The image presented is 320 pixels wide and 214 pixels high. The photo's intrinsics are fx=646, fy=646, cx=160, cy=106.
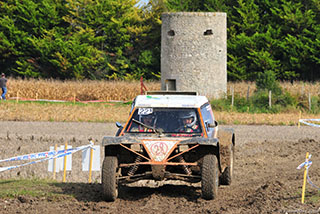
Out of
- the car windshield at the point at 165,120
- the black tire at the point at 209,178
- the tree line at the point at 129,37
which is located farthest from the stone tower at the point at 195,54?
the black tire at the point at 209,178

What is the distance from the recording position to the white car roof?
514 inches

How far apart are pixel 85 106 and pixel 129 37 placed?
Result: 2903 cm

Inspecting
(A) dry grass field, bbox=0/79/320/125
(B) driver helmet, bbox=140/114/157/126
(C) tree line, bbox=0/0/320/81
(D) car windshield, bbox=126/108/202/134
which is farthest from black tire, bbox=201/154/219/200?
(C) tree line, bbox=0/0/320/81

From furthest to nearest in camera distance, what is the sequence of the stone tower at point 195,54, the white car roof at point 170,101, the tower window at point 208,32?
1. the tower window at point 208,32
2. the stone tower at point 195,54
3. the white car roof at point 170,101

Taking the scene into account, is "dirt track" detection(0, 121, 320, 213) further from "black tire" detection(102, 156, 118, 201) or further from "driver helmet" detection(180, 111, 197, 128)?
"driver helmet" detection(180, 111, 197, 128)

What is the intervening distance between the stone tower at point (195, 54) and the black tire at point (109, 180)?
3024 cm

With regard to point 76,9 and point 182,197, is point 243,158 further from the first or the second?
point 76,9

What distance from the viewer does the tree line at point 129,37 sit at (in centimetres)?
6084

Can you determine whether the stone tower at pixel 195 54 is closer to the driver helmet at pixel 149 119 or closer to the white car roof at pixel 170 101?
the white car roof at pixel 170 101

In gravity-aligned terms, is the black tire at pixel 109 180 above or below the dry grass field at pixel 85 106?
below

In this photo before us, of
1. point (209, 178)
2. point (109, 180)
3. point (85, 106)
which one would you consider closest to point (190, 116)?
point (209, 178)

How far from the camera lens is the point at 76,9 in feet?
224

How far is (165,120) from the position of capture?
1289cm

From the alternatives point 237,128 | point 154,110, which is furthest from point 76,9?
point 154,110
